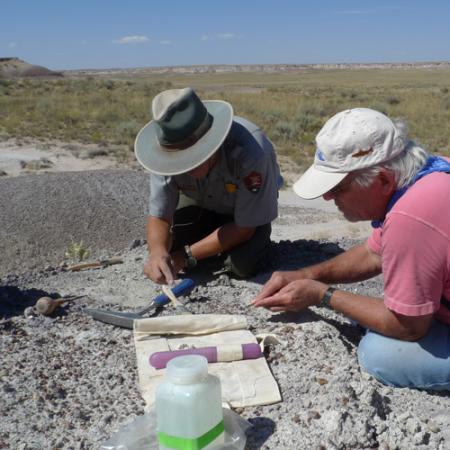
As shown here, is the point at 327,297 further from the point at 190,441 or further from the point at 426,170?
the point at 190,441

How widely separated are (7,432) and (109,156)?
11.1 meters

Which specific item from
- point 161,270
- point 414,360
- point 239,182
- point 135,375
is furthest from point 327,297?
point 239,182

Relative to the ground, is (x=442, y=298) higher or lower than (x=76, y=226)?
higher

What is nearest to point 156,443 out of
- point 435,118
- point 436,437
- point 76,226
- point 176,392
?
point 176,392

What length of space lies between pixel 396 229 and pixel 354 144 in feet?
1.13

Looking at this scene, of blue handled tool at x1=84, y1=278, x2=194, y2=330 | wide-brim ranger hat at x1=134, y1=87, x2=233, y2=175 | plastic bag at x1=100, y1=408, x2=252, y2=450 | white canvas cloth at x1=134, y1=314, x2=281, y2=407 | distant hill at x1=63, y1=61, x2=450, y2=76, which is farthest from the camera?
distant hill at x1=63, y1=61, x2=450, y2=76

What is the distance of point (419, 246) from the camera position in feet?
7.39

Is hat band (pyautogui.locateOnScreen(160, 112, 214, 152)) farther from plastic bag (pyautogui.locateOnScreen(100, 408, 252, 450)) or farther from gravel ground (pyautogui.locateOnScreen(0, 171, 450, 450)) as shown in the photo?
plastic bag (pyautogui.locateOnScreen(100, 408, 252, 450))

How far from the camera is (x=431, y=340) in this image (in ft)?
8.56

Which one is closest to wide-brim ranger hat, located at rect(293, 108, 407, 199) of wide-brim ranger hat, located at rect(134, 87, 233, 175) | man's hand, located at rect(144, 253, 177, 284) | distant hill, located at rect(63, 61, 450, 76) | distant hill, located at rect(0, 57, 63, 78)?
wide-brim ranger hat, located at rect(134, 87, 233, 175)

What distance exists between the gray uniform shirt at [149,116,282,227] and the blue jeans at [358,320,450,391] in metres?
1.56

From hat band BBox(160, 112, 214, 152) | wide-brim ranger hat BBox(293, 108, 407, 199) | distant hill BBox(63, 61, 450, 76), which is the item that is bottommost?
distant hill BBox(63, 61, 450, 76)

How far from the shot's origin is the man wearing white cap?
89.2 inches

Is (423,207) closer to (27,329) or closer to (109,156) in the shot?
(27,329)
